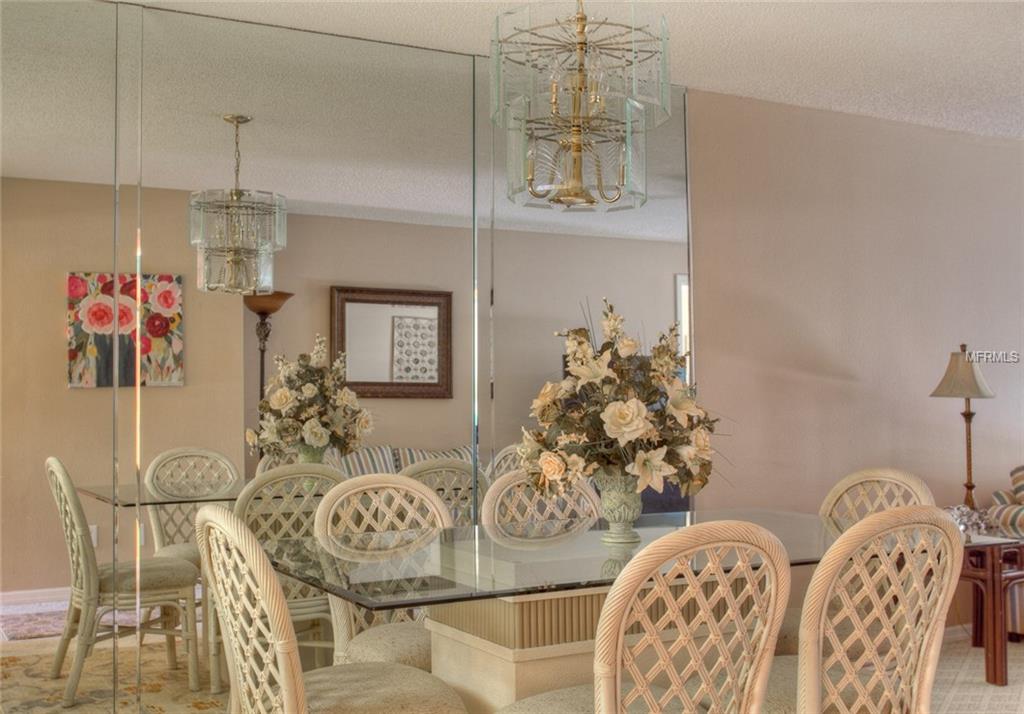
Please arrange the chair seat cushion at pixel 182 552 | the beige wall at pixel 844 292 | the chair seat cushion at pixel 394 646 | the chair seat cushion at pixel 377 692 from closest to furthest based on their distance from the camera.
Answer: the chair seat cushion at pixel 377 692, the chair seat cushion at pixel 394 646, the chair seat cushion at pixel 182 552, the beige wall at pixel 844 292

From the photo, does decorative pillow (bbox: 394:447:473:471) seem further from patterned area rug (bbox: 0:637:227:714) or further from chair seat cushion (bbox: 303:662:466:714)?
chair seat cushion (bbox: 303:662:466:714)

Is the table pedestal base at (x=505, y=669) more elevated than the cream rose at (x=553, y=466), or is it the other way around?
the cream rose at (x=553, y=466)

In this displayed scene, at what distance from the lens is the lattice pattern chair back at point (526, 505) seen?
3834 millimetres

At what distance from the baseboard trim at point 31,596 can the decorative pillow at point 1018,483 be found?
4.44 m

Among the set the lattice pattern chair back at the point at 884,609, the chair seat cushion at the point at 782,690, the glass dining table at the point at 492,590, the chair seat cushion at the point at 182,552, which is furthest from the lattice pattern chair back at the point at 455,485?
the lattice pattern chair back at the point at 884,609

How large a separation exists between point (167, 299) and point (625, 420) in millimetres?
1811

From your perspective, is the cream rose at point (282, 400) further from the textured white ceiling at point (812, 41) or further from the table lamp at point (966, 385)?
the table lamp at point (966, 385)

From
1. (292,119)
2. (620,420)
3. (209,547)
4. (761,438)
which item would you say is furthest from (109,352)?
(761,438)

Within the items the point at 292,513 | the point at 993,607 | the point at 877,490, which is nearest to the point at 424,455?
the point at 292,513

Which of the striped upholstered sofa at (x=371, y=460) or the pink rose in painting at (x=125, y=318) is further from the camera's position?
the striped upholstered sofa at (x=371, y=460)

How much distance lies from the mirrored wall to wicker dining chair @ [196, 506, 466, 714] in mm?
1101

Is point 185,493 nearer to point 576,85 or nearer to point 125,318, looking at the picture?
point 125,318

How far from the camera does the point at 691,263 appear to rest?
4934 mm

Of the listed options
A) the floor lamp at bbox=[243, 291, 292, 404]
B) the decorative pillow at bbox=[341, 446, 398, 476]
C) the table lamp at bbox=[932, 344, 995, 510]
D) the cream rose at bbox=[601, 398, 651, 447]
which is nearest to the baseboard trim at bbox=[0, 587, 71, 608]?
the floor lamp at bbox=[243, 291, 292, 404]
